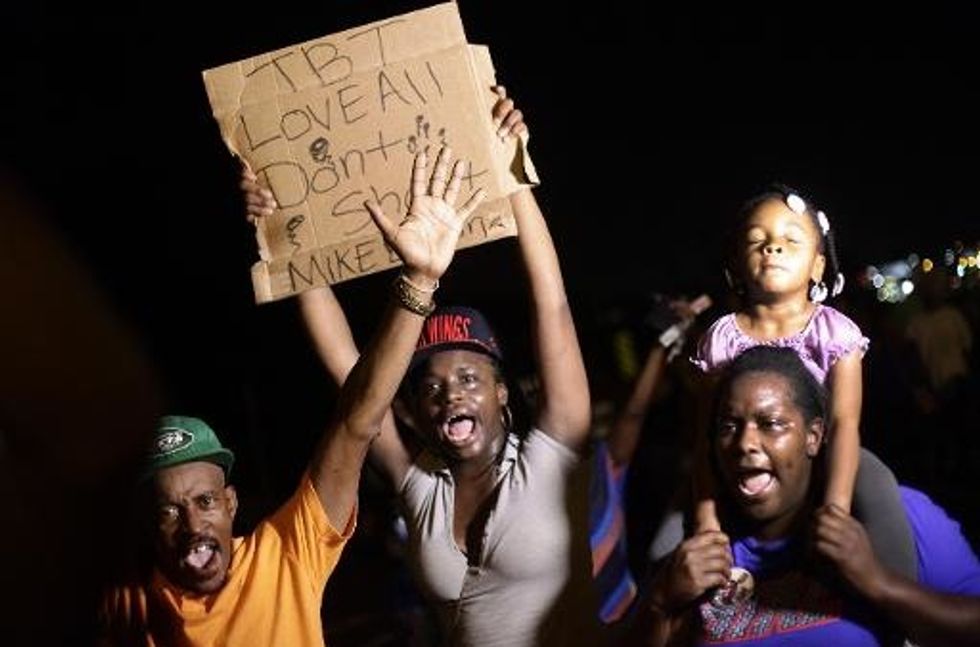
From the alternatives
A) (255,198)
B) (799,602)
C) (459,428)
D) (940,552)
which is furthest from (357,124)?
(940,552)

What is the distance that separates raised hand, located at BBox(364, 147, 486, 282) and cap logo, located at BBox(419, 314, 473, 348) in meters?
0.49

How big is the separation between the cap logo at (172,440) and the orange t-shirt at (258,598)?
0.29 metres

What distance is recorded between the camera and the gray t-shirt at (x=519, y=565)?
2645 mm

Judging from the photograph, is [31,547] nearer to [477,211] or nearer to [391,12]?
[477,211]

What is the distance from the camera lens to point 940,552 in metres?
2.40

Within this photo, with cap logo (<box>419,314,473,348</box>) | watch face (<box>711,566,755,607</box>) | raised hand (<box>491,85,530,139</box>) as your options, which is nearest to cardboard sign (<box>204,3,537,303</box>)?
raised hand (<box>491,85,530,139</box>)

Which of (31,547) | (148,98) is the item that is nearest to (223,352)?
(148,98)

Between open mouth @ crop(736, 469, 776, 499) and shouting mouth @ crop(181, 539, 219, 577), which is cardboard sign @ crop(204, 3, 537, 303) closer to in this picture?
shouting mouth @ crop(181, 539, 219, 577)

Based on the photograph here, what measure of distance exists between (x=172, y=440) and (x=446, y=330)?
32.3 inches

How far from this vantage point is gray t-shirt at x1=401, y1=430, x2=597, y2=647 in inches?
104

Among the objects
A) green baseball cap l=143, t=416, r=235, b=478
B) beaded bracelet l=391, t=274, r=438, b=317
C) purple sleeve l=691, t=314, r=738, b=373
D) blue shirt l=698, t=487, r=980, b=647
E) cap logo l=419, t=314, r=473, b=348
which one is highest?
beaded bracelet l=391, t=274, r=438, b=317

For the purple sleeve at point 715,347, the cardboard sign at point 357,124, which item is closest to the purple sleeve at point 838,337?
the purple sleeve at point 715,347

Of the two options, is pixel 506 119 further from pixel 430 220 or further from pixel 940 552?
pixel 940 552

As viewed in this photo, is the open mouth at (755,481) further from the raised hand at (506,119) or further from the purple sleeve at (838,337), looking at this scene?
the raised hand at (506,119)
